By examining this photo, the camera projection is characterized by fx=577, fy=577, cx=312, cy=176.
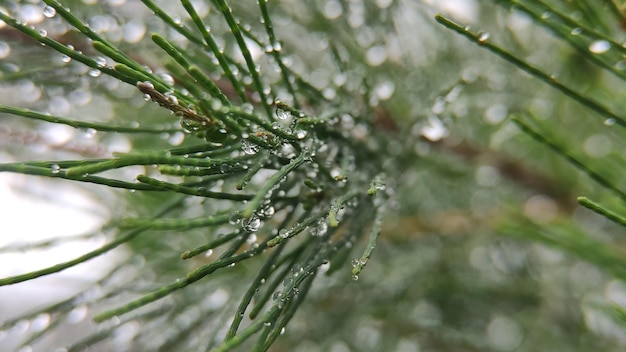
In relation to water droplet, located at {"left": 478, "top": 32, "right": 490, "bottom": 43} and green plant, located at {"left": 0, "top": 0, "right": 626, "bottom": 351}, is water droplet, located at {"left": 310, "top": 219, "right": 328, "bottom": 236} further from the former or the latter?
water droplet, located at {"left": 478, "top": 32, "right": 490, "bottom": 43}

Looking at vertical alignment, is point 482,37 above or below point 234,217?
above

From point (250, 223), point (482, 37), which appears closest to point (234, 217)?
point (250, 223)

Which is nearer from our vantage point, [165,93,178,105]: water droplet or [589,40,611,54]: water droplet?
[165,93,178,105]: water droplet

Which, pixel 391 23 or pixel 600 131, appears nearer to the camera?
pixel 391 23

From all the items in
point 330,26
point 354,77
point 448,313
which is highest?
point 330,26

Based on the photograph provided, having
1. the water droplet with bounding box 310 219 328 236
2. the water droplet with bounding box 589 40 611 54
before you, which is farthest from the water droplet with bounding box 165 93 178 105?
the water droplet with bounding box 589 40 611 54

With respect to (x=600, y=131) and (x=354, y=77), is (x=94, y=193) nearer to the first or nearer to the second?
(x=354, y=77)


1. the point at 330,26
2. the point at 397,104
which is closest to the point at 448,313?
the point at 397,104

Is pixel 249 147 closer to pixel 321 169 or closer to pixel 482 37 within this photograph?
pixel 321 169
